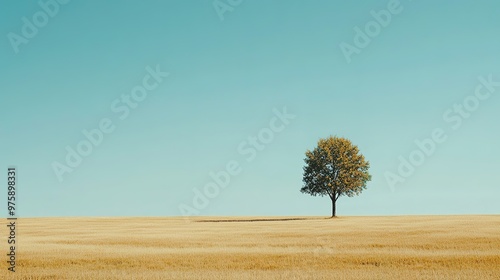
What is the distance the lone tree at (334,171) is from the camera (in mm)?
90000

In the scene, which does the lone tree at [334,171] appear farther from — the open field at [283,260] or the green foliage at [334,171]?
the open field at [283,260]

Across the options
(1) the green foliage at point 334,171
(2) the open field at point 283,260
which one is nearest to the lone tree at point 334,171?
(1) the green foliage at point 334,171

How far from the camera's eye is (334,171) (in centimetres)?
9100

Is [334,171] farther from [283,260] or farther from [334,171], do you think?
[283,260]

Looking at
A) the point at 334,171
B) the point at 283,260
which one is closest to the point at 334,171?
the point at 334,171

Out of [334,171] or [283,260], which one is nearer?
[283,260]

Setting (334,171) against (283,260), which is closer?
(283,260)

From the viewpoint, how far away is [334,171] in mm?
91000

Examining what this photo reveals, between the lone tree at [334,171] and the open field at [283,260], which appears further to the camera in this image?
the lone tree at [334,171]

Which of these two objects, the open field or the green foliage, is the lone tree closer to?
the green foliage

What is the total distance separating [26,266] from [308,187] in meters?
66.6

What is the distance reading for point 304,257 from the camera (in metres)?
30.2

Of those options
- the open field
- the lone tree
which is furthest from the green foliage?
the open field

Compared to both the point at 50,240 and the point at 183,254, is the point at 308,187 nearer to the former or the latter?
the point at 50,240
